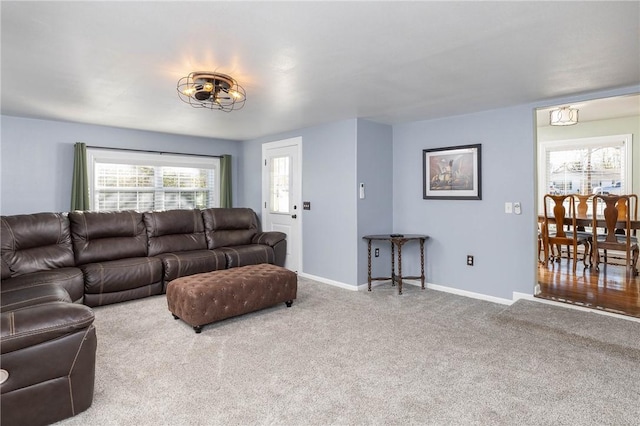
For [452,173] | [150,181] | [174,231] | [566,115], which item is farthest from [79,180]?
[566,115]

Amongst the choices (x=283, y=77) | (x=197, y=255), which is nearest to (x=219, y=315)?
(x=197, y=255)

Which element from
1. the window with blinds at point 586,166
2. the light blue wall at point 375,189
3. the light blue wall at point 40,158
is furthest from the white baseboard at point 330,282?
the window with blinds at point 586,166

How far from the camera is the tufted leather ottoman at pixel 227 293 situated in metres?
3.20

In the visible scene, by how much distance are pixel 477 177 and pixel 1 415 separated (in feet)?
14.9

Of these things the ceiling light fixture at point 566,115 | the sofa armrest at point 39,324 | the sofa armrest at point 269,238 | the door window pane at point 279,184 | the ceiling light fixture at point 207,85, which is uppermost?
the ceiling light fixture at point 566,115

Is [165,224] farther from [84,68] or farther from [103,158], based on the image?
[84,68]

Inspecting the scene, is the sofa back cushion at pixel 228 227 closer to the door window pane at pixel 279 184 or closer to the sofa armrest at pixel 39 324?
the door window pane at pixel 279 184

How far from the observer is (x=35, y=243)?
3.96 metres

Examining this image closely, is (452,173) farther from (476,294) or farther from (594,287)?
(594,287)

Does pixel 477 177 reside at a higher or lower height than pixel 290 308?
higher

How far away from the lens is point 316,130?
5.20 m

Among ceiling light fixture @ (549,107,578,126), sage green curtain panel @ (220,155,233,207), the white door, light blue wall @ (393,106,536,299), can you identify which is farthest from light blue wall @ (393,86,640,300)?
sage green curtain panel @ (220,155,233,207)

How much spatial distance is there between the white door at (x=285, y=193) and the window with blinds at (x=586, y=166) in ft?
14.7

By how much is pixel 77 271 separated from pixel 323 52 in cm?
341
